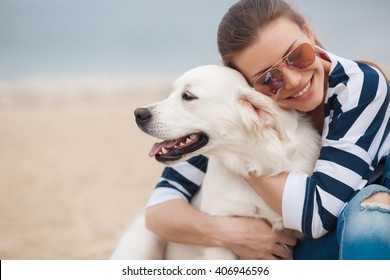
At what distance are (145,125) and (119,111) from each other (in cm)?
824

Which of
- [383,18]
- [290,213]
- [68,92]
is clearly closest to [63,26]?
[68,92]

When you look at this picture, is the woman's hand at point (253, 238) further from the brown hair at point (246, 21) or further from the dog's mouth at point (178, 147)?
the brown hair at point (246, 21)

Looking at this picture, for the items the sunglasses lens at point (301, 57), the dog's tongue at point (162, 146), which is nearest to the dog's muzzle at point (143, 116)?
the dog's tongue at point (162, 146)

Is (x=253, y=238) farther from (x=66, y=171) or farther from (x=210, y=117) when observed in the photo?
(x=66, y=171)

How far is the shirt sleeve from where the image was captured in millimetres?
2514

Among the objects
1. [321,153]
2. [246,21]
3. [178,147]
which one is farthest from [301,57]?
[178,147]

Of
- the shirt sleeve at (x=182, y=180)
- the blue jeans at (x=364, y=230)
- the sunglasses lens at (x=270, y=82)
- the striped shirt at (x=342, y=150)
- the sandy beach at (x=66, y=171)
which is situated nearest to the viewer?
the blue jeans at (x=364, y=230)

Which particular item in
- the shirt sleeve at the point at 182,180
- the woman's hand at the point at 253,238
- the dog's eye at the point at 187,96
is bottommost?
the woman's hand at the point at 253,238

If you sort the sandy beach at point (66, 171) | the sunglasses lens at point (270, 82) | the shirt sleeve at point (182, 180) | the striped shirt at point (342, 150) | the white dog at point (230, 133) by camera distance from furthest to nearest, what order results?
the sandy beach at point (66, 171) < the shirt sleeve at point (182, 180) < the white dog at point (230, 133) < the sunglasses lens at point (270, 82) < the striped shirt at point (342, 150)

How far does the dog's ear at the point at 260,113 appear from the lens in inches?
87.2

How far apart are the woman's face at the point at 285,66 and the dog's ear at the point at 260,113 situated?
0.04m

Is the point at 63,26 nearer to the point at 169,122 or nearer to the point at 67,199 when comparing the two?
the point at 67,199

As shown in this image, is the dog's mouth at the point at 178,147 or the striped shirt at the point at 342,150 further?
the dog's mouth at the point at 178,147

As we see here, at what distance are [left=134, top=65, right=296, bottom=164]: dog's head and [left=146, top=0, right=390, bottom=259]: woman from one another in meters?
0.07
